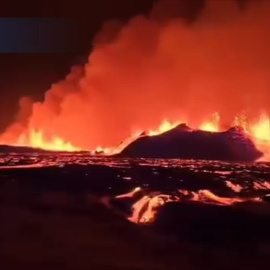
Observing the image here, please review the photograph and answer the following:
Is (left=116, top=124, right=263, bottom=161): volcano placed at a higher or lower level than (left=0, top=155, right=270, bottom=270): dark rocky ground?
higher

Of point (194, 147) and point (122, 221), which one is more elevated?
point (194, 147)

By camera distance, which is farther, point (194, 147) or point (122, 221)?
point (194, 147)

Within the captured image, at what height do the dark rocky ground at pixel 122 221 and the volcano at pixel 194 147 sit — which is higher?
the volcano at pixel 194 147

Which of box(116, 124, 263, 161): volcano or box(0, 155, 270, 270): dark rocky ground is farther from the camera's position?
box(116, 124, 263, 161): volcano

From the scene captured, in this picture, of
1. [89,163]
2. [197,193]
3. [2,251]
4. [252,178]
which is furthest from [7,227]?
[252,178]

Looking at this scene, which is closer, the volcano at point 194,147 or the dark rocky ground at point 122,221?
the dark rocky ground at point 122,221
